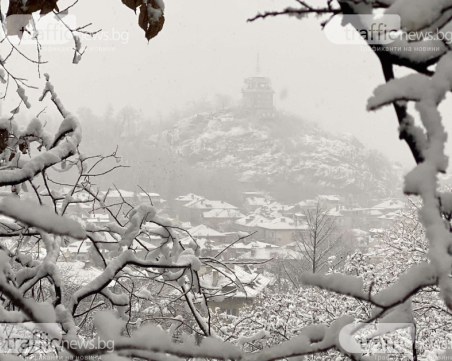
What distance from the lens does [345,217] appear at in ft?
226

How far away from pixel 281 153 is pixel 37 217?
322ft

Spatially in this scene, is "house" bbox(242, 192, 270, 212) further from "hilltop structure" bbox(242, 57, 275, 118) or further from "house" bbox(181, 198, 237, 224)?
"hilltop structure" bbox(242, 57, 275, 118)

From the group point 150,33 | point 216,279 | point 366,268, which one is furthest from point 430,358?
point 216,279

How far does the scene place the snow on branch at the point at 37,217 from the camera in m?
0.55

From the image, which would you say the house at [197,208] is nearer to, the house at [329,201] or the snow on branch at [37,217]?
the house at [329,201]

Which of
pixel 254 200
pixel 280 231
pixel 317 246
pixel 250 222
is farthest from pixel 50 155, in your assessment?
pixel 254 200

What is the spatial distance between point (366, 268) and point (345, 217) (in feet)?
193

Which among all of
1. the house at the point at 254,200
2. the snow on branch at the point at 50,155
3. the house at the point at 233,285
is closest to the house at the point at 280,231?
the house at the point at 254,200

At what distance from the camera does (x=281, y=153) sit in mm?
98062

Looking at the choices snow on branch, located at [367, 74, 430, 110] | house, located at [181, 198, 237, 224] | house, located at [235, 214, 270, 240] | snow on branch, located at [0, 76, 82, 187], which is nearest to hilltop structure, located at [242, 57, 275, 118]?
house, located at [181, 198, 237, 224]

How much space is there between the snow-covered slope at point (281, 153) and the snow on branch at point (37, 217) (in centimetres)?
8554

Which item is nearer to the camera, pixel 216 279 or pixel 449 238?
pixel 449 238

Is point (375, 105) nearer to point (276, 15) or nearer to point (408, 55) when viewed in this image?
point (408, 55)

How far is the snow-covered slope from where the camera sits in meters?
88.7
